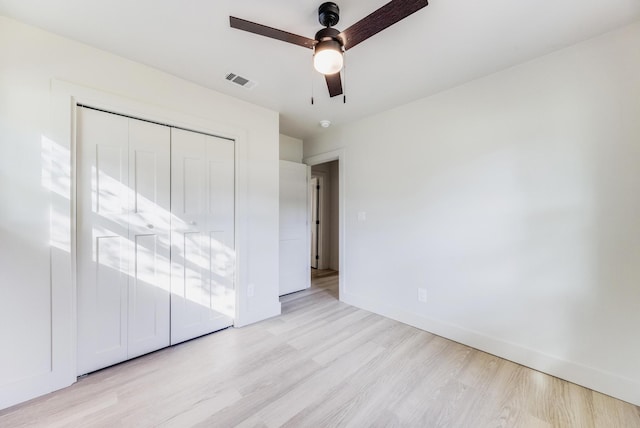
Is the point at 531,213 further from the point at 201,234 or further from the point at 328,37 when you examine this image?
the point at 201,234

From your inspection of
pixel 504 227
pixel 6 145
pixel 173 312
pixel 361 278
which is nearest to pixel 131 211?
pixel 6 145

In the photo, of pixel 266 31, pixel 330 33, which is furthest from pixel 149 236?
pixel 330 33

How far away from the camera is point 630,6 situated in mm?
1426

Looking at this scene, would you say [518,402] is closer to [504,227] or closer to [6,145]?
[504,227]

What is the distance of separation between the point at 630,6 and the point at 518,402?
250cm

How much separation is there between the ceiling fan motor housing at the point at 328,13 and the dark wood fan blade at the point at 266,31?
0.52ft

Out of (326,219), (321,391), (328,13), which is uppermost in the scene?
(328,13)

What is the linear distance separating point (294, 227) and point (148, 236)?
6.73ft

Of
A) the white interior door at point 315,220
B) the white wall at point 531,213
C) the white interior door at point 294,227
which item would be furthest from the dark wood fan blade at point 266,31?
the white interior door at point 315,220

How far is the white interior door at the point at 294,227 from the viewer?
3.66m

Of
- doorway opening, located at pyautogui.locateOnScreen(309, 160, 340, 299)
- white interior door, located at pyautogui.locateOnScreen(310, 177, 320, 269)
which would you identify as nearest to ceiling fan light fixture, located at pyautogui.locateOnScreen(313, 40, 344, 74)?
doorway opening, located at pyautogui.locateOnScreen(309, 160, 340, 299)

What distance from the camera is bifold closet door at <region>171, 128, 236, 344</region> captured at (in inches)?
86.8

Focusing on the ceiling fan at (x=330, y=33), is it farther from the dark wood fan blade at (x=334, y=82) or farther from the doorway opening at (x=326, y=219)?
the doorway opening at (x=326, y=219)

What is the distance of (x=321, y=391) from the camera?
1.65 metres
